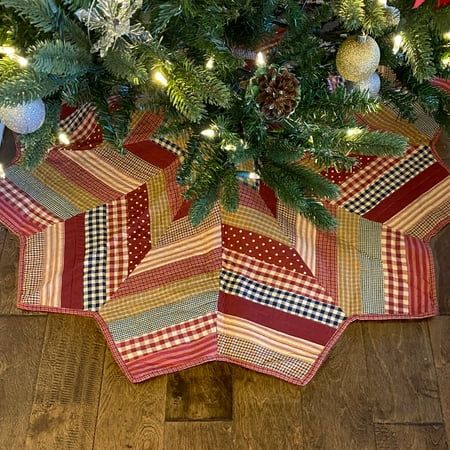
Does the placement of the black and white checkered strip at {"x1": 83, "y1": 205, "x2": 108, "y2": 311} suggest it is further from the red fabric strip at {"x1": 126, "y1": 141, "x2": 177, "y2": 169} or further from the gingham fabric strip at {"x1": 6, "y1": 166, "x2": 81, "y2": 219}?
Result: the red fabric strip at {"x1": 126, "y1": 141, "x2": 177, "y2": 169}

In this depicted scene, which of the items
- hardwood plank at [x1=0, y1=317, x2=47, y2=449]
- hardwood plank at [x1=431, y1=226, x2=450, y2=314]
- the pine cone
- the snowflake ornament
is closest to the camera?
the snowflake ornament

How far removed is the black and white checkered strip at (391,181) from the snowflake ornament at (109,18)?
24.2 inches

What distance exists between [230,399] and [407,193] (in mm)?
580

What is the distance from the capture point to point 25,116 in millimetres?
969

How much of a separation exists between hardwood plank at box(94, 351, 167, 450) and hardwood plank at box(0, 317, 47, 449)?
14cm

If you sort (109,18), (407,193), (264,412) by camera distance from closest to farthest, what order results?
(109,18)
(264,412)
(407,193)

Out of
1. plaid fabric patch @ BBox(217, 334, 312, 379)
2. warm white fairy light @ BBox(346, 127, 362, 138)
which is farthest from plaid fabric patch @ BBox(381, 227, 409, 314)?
→ warm white fairy light @ BBox(346, 127, 362, 138)

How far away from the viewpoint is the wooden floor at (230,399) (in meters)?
1.07

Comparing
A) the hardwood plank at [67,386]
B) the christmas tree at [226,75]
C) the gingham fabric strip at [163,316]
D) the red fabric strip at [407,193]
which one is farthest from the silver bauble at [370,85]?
the hardwood plank at [67,386]

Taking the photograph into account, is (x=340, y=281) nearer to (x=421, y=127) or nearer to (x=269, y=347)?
(x=269, y=347)

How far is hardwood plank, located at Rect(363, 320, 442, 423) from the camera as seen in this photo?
3.55ft

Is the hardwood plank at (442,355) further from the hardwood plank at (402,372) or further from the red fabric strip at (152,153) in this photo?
the red fabric strip at (152,153)

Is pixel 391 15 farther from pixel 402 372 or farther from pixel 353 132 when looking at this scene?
pixel 402 372

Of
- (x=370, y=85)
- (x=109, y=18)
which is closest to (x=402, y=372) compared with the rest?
(x=370, y=85)
